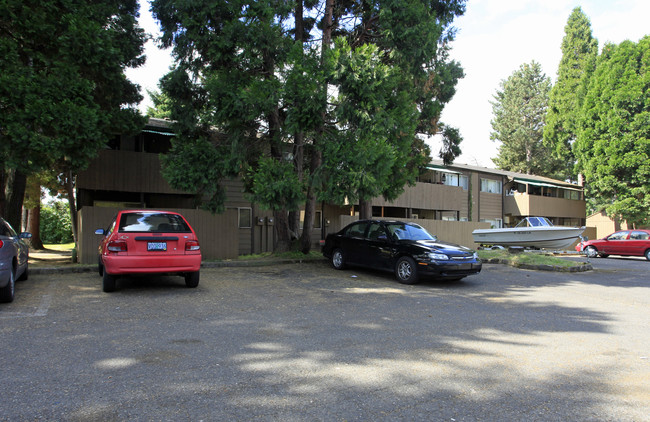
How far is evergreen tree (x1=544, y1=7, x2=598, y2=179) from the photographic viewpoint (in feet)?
136

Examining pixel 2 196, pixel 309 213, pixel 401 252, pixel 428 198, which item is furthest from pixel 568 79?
pixel 2 196

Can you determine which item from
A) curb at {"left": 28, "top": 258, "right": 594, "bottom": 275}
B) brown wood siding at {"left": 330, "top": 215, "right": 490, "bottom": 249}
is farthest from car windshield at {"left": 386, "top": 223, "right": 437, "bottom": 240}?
brown wood siding at {"left": 330, "top": 215, "right": 490, "bottom": 249}

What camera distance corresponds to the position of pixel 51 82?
11000 mm

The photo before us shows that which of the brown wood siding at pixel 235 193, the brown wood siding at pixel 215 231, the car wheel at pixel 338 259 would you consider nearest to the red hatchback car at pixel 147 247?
the car wheel at pixel 338 259

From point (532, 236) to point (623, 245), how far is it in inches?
179

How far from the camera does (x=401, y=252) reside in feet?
35.0

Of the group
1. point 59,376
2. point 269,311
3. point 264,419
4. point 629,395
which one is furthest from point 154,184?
point 629,395

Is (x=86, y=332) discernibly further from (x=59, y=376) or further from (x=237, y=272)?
(x=237, y=272)

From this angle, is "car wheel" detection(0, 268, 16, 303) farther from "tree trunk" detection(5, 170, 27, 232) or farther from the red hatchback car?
"tree trunk" detection(5, 170, 27, 232)

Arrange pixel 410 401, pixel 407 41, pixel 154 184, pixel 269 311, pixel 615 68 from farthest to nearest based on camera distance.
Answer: pixel 615 68 → pixel 154 184 → pixel 407 41 → pixel 269 311 → pixel 410 401

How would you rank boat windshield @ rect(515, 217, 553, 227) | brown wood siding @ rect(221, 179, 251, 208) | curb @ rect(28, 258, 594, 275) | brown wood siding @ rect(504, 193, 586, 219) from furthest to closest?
brown wood siding @ rect(504, 193, 586, 219), boat windshield @ rect(515, 217, 553, 227), brown wood siding @ rect(221, 179, 251, 208), curb @ rect(28, 258, 594, 275)

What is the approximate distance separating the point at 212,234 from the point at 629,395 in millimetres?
13621

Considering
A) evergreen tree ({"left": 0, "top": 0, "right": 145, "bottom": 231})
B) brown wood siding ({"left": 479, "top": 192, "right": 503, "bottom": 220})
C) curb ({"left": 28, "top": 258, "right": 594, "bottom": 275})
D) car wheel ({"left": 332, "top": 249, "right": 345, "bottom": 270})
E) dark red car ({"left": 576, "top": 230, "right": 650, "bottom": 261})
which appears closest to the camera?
evergreen tree ({"left": 0, "top": 0, "right": 145, "bottom": 231})

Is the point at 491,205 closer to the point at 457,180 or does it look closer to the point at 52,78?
the point at 457,180
